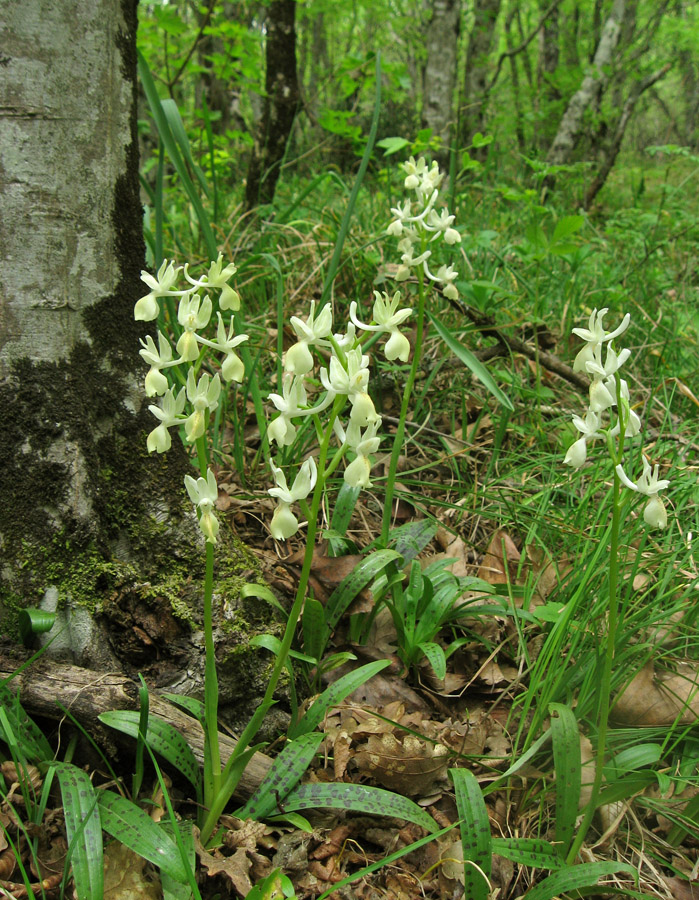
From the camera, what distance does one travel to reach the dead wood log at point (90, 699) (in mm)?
1489

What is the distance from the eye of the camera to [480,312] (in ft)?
10.4

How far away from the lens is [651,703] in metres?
1.84

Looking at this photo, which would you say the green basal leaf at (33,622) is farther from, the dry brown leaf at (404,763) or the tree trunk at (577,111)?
the tree trunk at (577,111)

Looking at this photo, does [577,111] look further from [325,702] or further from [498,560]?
[325,702]

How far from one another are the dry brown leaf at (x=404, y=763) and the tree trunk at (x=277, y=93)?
11.1ft

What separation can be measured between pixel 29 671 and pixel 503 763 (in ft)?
4.05

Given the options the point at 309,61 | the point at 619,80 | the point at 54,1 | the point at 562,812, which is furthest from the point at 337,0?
the point at 309,61

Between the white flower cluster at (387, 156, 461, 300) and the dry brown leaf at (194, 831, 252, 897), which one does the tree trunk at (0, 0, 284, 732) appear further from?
the white flower cluster at (387, 156, 461, 300)

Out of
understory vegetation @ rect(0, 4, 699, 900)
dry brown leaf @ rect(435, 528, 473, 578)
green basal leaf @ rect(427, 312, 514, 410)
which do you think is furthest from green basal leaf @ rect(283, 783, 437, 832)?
green basal leaf @ rect(427, 312, 514, 410)

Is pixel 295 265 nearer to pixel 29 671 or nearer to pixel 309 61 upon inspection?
pixel 29 671

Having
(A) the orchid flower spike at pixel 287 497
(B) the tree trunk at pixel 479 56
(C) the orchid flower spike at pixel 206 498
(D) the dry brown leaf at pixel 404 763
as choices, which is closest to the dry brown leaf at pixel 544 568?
(D) the dry brown leaf at pixel 404 763

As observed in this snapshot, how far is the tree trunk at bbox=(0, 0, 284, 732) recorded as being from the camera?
1597 mm

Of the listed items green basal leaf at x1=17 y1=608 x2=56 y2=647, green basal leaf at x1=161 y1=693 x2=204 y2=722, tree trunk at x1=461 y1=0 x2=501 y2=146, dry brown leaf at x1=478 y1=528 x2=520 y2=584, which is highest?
tree trunk at x1=461 y1=0 x2=501 y2=146

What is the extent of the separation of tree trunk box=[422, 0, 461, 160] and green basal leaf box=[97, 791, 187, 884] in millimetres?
6252
